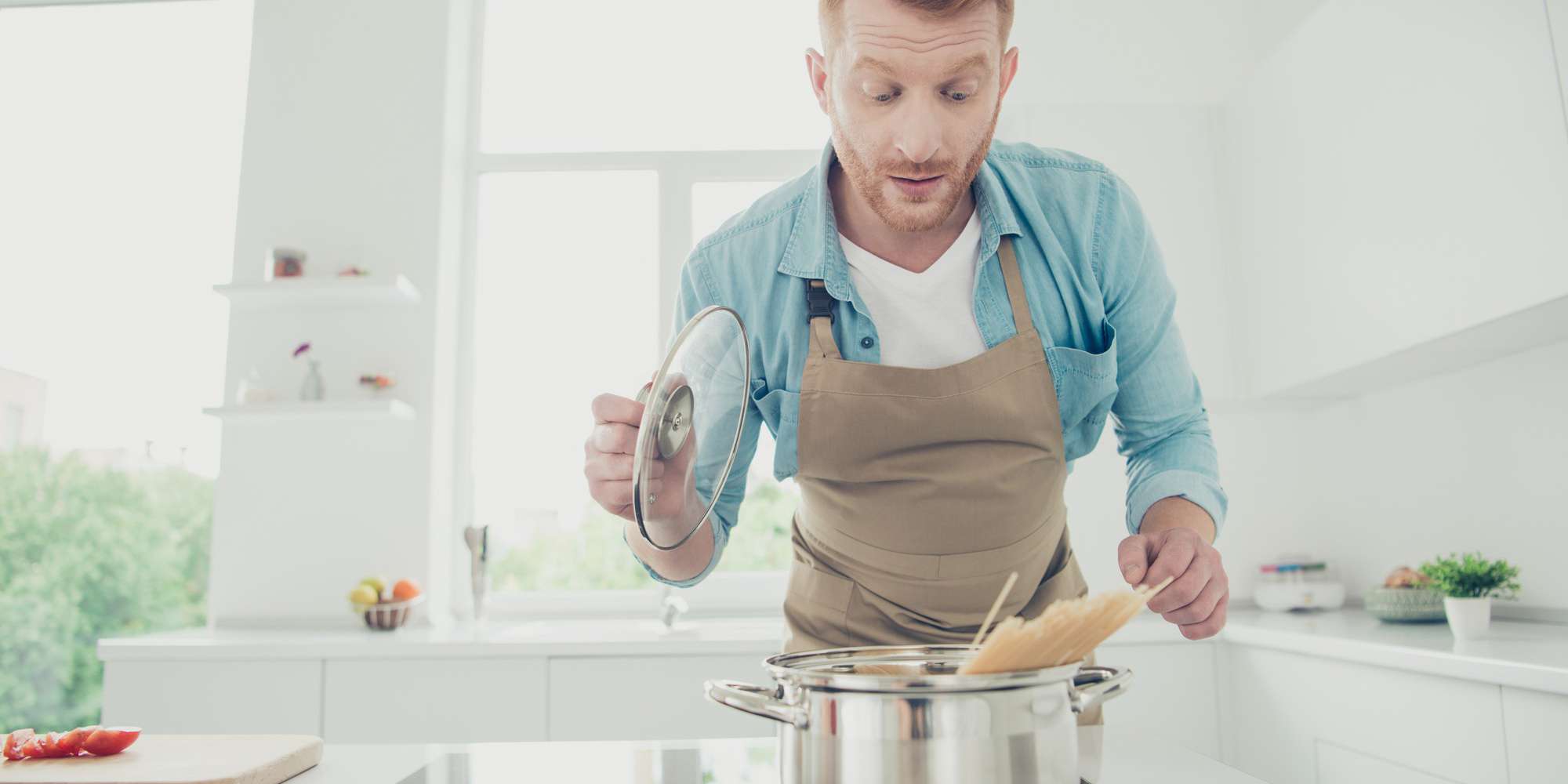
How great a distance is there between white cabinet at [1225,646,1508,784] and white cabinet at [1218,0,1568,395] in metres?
0.71

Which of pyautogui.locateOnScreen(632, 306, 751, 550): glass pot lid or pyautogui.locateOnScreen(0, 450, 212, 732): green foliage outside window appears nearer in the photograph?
pyautogui.locateOnScreen(632, 306, 751, 550): glass pot lid

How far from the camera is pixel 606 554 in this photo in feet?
11.0

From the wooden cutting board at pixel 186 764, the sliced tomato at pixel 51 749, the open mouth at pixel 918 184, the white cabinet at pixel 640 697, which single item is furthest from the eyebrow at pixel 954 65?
the white cabinet at pixel 640 697

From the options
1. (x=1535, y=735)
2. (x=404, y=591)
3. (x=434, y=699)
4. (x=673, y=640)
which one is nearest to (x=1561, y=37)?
(x=1535, y=735)

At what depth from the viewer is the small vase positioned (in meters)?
3.04

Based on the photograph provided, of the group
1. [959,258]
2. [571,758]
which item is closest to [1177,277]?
[959,258]

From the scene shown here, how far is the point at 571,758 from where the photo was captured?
992mm

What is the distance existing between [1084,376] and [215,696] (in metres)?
2.35

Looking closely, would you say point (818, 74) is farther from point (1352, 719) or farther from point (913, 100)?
point (1352, 719)

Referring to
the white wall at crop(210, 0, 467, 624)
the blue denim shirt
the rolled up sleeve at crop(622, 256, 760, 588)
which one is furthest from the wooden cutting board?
the white wall at crop(210, 0, 467, 624)

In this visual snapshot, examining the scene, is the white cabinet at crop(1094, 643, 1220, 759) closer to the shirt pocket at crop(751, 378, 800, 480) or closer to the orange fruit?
the shirt pocket at crop(751, 378, 800, 480)

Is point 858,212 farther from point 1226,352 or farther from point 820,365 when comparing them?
point 1226,352

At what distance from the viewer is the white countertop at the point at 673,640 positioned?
2.00m

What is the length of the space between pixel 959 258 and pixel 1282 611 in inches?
83.7
